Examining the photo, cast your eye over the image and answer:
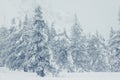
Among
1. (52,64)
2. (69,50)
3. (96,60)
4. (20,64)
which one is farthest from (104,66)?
(52,64)

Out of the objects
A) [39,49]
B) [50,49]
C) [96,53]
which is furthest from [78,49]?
[39,49]

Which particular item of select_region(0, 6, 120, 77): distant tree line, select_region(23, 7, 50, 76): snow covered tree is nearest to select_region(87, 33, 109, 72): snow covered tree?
select_region(0, 6, 120, 77): distant tree line

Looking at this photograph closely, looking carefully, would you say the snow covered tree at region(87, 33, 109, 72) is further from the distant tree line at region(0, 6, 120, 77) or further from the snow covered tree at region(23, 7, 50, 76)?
the snow covered tree at region(23, 7, 50, 76)

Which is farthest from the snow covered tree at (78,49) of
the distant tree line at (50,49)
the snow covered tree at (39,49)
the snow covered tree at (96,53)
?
the snow covered tree at (39,49)

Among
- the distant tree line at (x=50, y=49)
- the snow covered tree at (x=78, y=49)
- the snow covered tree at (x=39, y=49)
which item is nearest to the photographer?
the snow covered tree at (x=39, y=49)

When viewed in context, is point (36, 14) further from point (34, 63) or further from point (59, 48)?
point (59, 48)

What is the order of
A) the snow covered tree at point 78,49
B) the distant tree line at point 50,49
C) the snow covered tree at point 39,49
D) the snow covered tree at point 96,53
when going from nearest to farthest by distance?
the snow covered tree at point 39,49, the distant tree line at point 50,49, the snow covered tree at point 78,49, the snow covered tree at point 96,53

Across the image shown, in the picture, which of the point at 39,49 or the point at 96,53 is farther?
the point at 96,53

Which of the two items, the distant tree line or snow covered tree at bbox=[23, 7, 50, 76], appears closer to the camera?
snow covered tree at bbox=[23, 7, 50, 76]

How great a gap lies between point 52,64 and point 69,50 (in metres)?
19.4

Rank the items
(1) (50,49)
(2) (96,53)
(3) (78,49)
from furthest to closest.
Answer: (2) (96,53), (3) (78,49), (1) (50,49)

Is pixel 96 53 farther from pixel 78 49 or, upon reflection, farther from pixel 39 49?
pixel 39 49

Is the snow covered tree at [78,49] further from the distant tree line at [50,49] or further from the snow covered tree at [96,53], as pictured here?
the snow covered tree at [96,53]

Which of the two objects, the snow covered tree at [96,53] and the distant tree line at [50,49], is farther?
the snow covered tree at [96,53]
